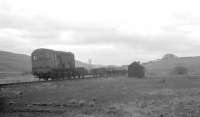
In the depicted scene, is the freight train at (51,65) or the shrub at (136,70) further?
the shrub at (136,70)

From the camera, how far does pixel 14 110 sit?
1477 centimetres

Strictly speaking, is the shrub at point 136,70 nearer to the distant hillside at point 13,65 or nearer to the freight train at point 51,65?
the freight train at point 51,65

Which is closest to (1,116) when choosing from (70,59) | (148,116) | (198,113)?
(148,116)

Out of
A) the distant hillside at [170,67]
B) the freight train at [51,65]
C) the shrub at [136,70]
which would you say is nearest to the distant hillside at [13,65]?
the distant hillside at [170,67]

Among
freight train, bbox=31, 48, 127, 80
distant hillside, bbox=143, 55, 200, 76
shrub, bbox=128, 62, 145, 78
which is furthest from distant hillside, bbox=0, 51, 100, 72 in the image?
freight train, bbox=31, 48, 127, 80

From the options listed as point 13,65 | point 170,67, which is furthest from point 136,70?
point 13,65

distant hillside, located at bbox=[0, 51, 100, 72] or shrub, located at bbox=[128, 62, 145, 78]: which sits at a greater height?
distant hillside, located at bbox=[0, 51, 100, 72]

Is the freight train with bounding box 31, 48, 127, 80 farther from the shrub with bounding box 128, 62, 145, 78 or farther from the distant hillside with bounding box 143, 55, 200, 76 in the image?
the distant hillside with bounding box 143, 55, 200, 76

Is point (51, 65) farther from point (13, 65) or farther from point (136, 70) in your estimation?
point (13, 65)

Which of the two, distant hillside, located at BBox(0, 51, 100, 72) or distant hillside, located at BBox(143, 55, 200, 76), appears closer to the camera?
distant hillside, located at BBox(143, 55, 200, 76)

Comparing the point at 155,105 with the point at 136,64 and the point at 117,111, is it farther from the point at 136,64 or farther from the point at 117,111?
the point at 136,64

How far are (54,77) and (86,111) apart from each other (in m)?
21.6

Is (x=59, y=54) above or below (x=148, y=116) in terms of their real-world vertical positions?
above

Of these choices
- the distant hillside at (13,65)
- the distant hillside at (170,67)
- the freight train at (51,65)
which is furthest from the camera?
the distant hillside at (13,65)
